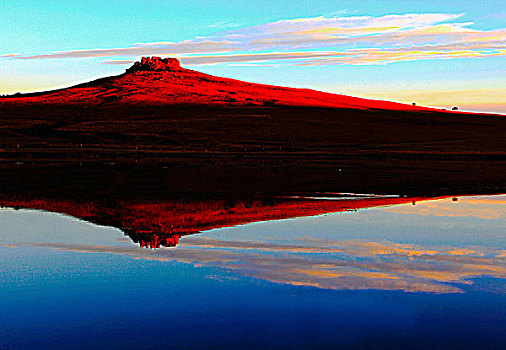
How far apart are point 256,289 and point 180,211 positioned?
9.98m

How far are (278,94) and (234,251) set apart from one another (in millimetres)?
144798

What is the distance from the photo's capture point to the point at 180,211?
19.8 meters

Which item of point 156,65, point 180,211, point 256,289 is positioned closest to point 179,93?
point 156,65

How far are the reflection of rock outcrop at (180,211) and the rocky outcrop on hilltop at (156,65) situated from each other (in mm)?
161544

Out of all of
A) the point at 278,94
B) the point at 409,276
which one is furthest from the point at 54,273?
the point at 278,94

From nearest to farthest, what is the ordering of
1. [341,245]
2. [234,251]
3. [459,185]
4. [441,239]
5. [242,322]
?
[242,322] < [234,251] < [341,245] < [441,239] < [459,185]

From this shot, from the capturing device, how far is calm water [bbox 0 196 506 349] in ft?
26.0

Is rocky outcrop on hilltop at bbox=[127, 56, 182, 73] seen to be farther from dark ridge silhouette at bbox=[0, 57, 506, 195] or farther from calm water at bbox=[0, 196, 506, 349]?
calm water at bbox=[0, 196, 506, 349]

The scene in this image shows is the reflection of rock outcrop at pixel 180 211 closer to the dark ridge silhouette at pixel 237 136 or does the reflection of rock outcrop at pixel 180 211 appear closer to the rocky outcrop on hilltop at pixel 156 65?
the dark ridge silhouette at pixel 237 136

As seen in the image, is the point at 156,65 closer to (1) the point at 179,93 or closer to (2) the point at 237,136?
(1) the point at 179,93

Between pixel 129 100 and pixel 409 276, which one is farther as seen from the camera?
pixel 129 100

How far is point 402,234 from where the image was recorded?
51.8 feet

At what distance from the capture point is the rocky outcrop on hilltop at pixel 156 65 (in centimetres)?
18200

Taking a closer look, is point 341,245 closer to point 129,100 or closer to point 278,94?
point 129,100
